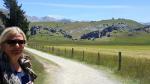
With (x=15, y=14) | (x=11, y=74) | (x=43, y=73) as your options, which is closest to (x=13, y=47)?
(x=11, y=74)

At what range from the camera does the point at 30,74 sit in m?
4.39

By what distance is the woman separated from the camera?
412 centimetres

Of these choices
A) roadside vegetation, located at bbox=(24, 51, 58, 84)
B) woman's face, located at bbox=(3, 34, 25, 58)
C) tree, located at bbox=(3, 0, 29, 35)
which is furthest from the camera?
tree, located at bbox=(3, 0, 29, 35)

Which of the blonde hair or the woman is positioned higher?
the blonde hair

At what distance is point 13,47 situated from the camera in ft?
14.0

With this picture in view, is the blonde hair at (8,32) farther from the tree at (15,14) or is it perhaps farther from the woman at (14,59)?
the tree at (15,14)

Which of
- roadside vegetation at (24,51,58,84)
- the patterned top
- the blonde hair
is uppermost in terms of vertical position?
the blonde hair

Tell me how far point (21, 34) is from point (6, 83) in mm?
595

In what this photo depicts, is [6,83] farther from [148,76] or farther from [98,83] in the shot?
[148,76]

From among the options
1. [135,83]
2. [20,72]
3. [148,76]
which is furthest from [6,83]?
[148,76]

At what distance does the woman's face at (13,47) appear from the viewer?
13.9 feet

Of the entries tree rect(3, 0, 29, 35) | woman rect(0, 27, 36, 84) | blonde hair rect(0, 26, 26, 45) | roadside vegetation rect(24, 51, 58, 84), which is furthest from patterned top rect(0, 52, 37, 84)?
tree rect(3, 0, 29, 35)

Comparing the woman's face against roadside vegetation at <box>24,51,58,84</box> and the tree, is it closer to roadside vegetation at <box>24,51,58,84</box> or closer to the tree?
roadside vegetation at <box>24,51,58,84</box>

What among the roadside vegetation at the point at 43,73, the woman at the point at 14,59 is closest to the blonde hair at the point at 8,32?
the woman at the point at 14,59
